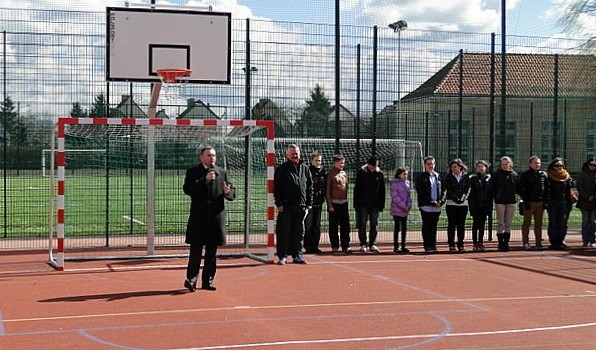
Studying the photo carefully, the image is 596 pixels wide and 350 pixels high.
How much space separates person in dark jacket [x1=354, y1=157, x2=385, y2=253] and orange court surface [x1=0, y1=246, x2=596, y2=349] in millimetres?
1386

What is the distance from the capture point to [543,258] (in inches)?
570

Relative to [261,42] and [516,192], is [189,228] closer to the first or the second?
[261,42]

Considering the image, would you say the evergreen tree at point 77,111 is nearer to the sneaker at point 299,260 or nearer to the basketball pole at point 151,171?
the basketball pole at point 151,171

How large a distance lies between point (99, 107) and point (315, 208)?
437cm

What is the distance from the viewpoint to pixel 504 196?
15500mm

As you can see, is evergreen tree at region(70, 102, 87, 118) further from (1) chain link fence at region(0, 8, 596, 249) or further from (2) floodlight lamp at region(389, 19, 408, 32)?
(2) floodlight lamp at region(389, 19, 408, 32)

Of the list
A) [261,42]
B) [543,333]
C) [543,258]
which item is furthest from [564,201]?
[543,333]

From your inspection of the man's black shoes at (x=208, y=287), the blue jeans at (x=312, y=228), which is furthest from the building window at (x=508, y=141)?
the man's black shoes at (x=208, y=287)

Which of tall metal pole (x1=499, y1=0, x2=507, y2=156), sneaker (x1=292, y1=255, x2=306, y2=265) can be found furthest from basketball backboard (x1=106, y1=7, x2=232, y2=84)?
tall metal pole (x1=499, y1=0, x2=507, y2=156)

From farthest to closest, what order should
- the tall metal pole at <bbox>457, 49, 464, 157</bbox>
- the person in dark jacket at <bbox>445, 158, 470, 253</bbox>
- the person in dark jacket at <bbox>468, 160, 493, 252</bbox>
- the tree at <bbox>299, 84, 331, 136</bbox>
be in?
1. the tall metal pole at <bbox>457, 49, 464, 157</bbox>
2. the tree at <bbox>299, 84, 331, 136</bbox>
3. the person in dark jacket at <bbox>468, 160, 493, 252</bbox>
4. the person in dark jacket at <bbox>445, 158, 470, 253</bbox>

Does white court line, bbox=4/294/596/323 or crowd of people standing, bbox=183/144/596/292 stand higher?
crowd of people standing, bbox=183/144/596/292

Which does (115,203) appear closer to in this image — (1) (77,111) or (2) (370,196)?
(1) (77,111)

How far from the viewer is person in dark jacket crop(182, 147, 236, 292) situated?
34.2 ft

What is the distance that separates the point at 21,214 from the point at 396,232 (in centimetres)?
847
